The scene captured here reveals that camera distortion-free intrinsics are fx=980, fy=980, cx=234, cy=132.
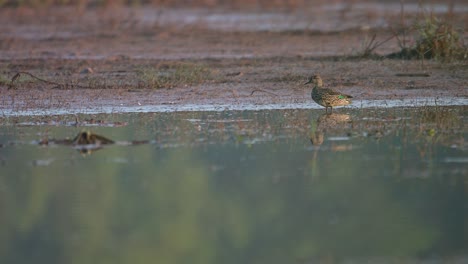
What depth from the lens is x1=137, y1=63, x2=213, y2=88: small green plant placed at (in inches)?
575

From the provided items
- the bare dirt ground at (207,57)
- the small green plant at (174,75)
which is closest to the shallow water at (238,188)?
the bare dirt ground at (207,57)

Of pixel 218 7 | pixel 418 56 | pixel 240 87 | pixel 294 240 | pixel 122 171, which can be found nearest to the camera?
pixel 294 240

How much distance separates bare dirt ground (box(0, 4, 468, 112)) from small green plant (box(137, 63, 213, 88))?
4cm

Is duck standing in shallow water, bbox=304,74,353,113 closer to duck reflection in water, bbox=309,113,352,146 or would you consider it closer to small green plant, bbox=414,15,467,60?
duck reflection in water, bbox=309,113,352,146

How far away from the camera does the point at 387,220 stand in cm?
751

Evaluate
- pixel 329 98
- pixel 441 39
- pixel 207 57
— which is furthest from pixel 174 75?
pixel 441 39

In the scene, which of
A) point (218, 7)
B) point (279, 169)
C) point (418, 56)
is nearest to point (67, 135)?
point (279, 169)

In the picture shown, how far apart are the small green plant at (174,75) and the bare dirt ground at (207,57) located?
0.04m

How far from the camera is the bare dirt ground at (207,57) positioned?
1402 centimetres

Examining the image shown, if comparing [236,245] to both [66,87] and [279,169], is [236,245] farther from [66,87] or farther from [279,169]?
[66,87]

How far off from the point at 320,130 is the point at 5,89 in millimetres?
5786

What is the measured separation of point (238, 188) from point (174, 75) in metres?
6.81

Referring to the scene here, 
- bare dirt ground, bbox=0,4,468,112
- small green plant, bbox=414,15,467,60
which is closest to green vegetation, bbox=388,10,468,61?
small green plant, bbox=414,15,467,60

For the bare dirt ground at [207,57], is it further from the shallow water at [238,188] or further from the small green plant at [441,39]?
the shallow water at [238,188]
